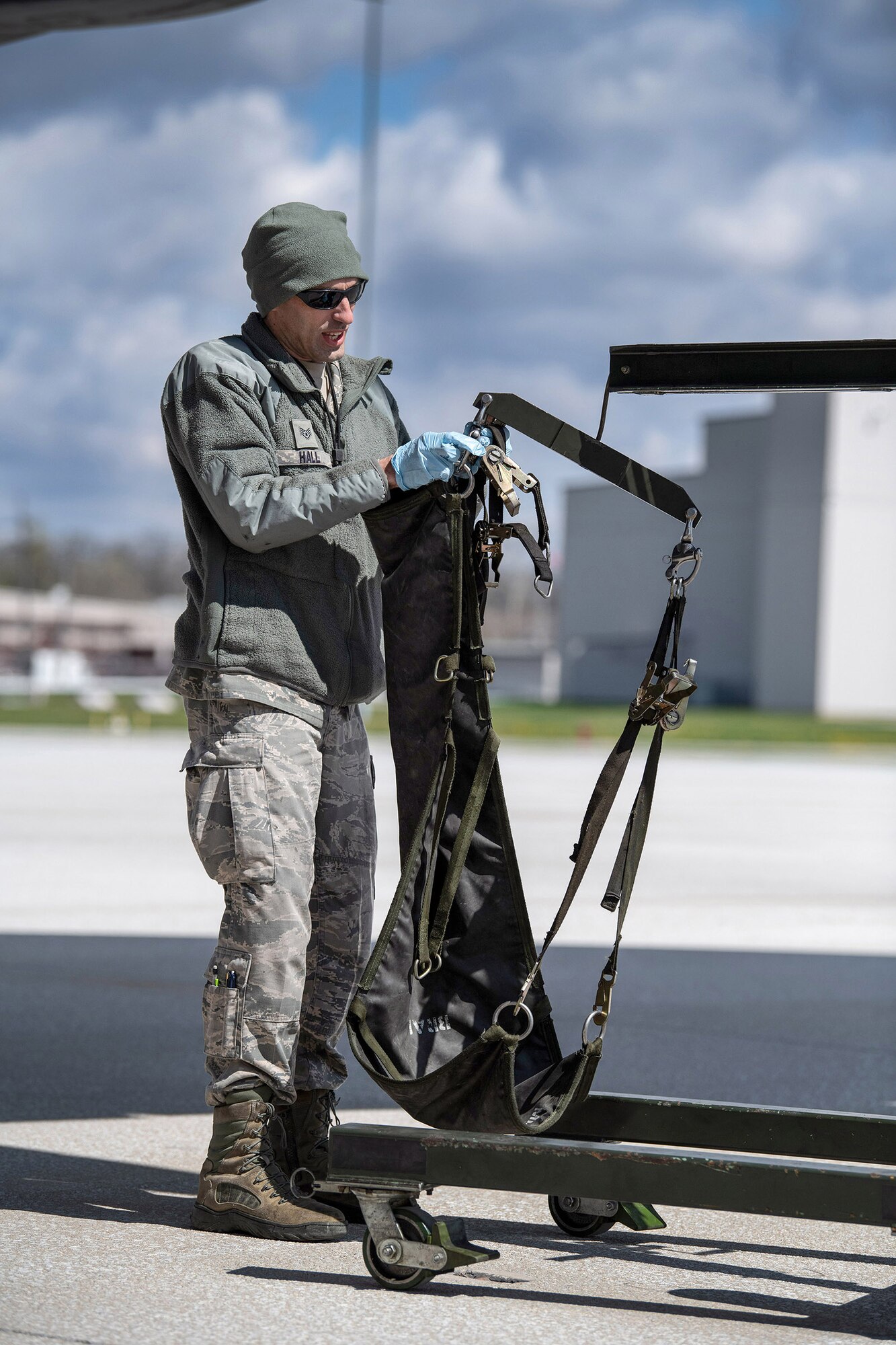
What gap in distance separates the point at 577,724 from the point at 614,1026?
4238 cm

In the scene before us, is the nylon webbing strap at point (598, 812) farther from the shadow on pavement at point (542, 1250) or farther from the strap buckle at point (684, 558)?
the shadow on pavement at point (542, 1250)

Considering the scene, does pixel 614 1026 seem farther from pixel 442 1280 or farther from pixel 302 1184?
pixel 442 1280

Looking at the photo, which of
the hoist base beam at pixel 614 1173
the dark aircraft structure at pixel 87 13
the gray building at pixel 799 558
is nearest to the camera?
the hoist base beam at pixel 614 1173

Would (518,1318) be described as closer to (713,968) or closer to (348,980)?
(348,980)

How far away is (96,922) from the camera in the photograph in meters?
8.64

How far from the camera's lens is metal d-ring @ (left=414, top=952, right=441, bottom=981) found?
357 cm

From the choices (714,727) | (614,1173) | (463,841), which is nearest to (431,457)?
(463,841)

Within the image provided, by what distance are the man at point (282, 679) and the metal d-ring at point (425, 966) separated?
11.8 inches

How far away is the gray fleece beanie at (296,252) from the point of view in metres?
3.73

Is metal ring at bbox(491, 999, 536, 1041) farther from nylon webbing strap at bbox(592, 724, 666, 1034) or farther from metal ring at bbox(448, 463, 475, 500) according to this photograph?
metal ring at bbox(448, 463, 475, 500)

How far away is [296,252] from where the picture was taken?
3.72 meters

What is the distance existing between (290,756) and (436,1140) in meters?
0.95

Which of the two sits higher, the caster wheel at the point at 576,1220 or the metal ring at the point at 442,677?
the metal ring at the point at 442,677

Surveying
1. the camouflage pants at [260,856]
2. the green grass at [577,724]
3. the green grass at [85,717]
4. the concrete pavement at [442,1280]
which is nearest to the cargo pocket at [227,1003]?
the camouflage pants at [260,856]
